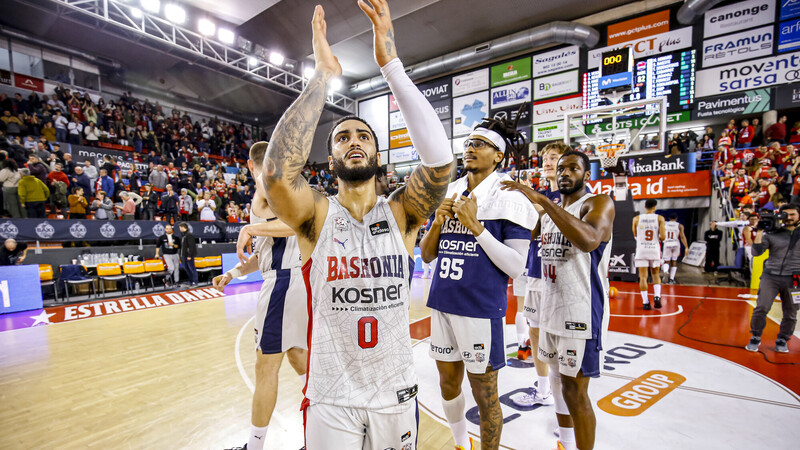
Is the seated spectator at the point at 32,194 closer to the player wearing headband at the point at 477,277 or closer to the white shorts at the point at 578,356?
the player wearing headband at the point at 477,277

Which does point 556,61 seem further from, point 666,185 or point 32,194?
point 32,194

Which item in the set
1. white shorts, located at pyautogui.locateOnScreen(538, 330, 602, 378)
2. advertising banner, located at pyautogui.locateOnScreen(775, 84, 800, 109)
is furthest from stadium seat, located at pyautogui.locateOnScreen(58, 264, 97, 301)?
advertising banner, located at pyautogui.locateOnScreen(775, 84, 800, 109)

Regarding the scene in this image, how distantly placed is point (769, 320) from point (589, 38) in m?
13.3

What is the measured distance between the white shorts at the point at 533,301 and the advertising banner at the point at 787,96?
15.8 metres

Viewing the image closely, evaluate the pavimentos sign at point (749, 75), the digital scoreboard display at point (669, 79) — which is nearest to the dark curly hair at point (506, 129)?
the digital scoreboard display at point (669, 79)

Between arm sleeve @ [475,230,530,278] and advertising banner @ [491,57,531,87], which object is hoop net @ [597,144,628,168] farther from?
advertising banner @ [491,57,531,87]

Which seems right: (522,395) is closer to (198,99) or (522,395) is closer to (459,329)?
(459,329)

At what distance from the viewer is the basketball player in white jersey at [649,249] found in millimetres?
7316

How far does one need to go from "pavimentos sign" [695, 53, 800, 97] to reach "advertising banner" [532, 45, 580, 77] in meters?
4.70

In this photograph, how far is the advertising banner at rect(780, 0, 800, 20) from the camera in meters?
12.4

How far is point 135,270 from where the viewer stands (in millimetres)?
9820

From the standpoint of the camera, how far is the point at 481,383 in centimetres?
234

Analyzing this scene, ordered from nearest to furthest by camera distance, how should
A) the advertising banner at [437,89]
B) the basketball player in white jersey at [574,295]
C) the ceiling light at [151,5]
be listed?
the basketball player in white jersey at [574,295]
the ceiling light at [151,5]
the advertising banner at [437,89]

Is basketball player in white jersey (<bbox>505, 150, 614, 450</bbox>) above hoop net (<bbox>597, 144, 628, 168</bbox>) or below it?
below
